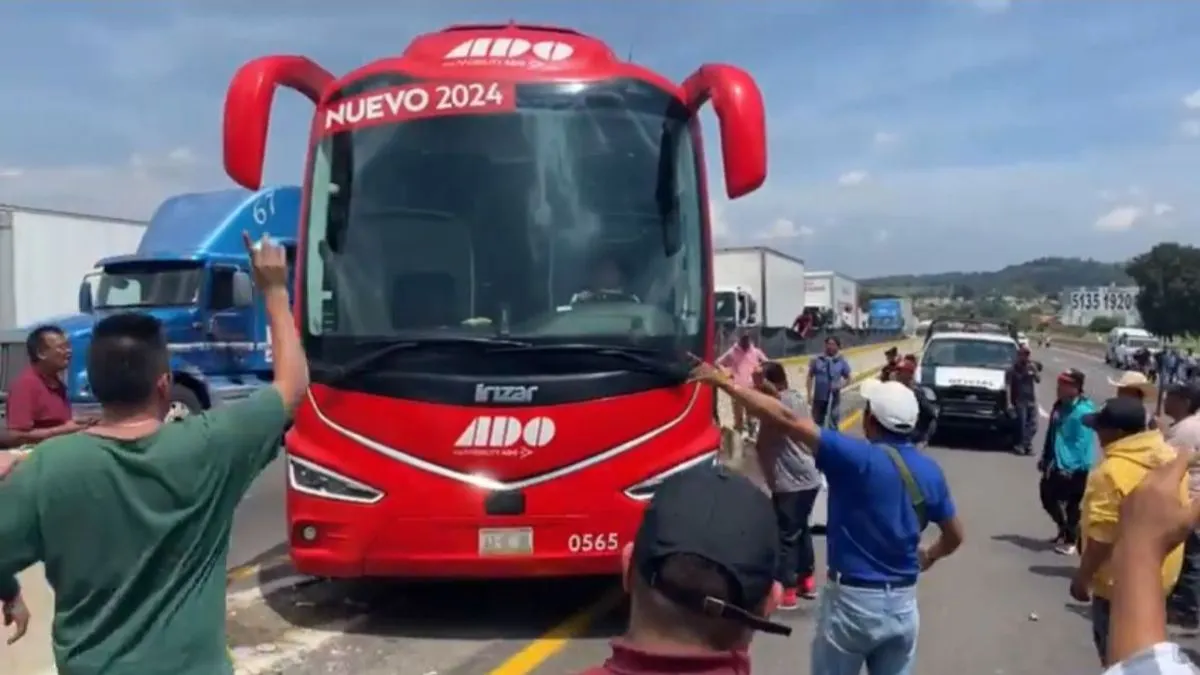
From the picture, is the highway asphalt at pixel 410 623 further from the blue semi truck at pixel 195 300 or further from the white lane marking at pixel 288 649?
the blue semi truck at pixel 195 300

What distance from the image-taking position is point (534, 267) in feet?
25.4

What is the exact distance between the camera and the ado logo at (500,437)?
732cm

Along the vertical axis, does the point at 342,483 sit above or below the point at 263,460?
below

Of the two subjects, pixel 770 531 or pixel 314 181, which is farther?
pixel 314 181

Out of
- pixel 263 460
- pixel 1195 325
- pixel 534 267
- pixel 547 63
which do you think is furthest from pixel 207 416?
pixel 1195 325

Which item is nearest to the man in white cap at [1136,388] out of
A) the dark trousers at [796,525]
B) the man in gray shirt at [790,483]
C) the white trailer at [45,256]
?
the man in gray shirt at [790,483]

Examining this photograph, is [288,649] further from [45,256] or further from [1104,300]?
[1104,300]

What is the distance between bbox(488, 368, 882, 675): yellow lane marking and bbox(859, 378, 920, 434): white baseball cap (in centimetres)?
251

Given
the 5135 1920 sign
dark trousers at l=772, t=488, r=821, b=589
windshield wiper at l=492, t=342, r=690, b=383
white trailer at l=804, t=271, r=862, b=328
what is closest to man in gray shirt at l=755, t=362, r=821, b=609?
dark trousers at l=772, t=488, r=821, b=589

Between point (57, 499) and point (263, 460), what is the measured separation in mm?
518

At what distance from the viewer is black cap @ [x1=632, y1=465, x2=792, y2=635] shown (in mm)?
2029

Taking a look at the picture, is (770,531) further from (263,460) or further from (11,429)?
(11,429)

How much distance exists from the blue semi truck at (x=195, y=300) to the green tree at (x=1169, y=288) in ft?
282

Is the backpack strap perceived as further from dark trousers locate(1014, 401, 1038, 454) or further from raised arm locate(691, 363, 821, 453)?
dark trousers locate(1014, 401, 1038, 454)
